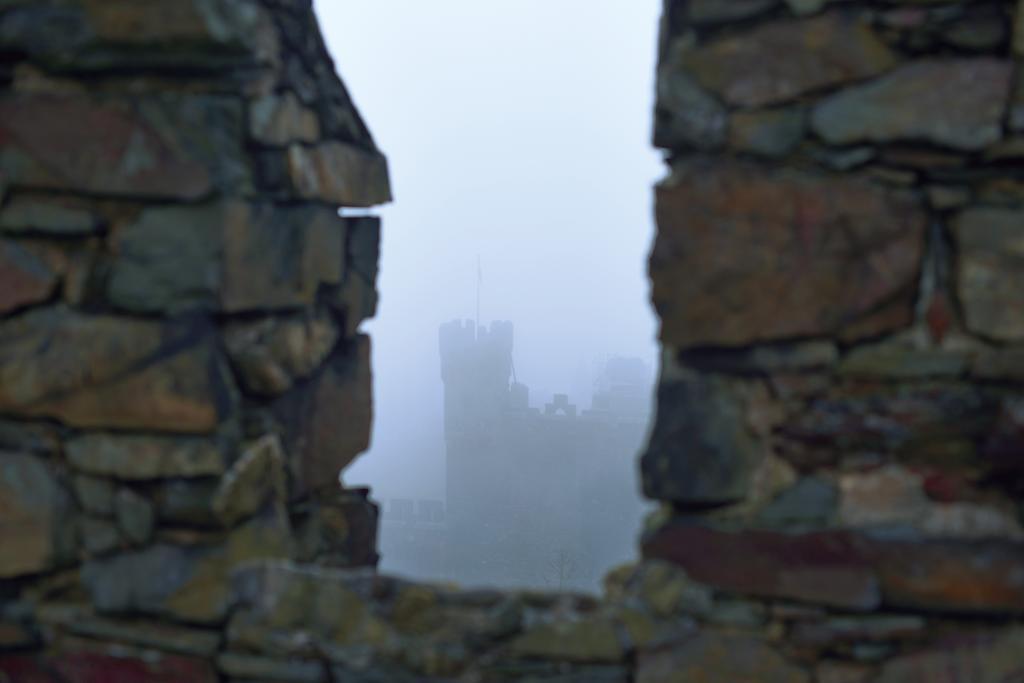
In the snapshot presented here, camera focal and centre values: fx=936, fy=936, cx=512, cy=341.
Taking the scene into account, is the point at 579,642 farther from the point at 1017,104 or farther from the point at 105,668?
the point at 1017,104

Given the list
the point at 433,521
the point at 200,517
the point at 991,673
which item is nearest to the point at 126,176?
the point at 200,517

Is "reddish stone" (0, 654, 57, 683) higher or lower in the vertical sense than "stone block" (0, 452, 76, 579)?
lower

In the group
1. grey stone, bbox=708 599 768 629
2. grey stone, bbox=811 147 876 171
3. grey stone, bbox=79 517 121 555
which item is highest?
grey stone, bbox=811 147 876 171

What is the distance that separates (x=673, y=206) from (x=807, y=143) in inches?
12.0

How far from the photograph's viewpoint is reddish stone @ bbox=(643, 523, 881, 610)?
6.54 ft

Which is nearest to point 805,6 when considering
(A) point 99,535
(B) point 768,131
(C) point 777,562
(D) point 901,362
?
(B) point 768,131

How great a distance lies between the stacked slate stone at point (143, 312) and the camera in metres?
2.15

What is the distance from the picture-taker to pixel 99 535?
225 cm

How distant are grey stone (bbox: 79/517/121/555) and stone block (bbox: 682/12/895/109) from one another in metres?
1.71

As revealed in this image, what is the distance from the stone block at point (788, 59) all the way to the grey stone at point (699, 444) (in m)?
0.61

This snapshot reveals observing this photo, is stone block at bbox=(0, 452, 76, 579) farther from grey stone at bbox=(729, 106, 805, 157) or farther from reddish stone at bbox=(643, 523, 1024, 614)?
grey stone at bbox=(729, 106, 805, 157)

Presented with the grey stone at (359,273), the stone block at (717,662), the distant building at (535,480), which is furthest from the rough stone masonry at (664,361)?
the distant building at (535,480)

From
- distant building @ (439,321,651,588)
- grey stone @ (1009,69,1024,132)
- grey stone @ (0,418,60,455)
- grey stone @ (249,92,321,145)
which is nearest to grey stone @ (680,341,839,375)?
grey stone @ (1009,69,1024,132)

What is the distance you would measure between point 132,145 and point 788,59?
147 cm
